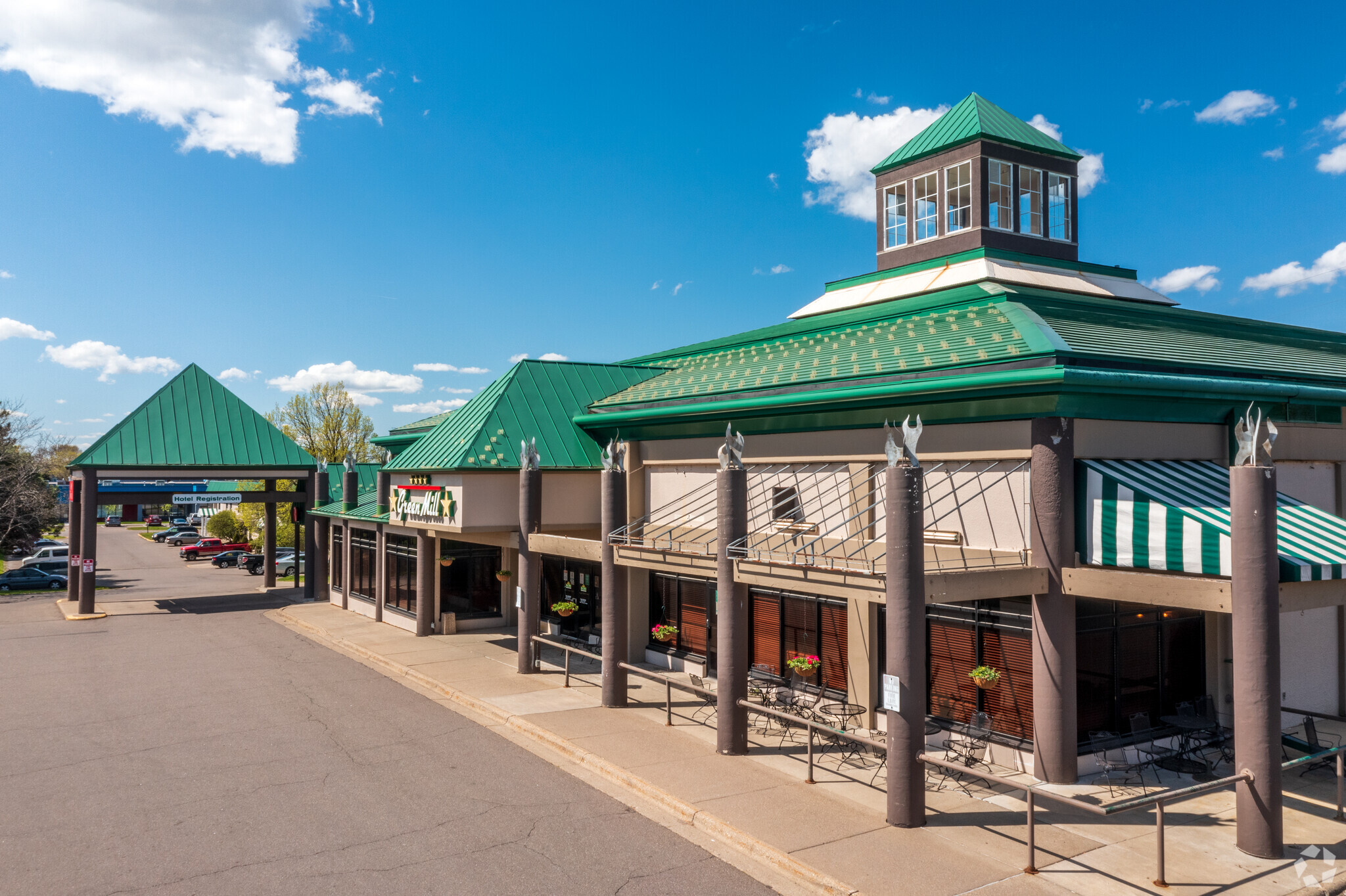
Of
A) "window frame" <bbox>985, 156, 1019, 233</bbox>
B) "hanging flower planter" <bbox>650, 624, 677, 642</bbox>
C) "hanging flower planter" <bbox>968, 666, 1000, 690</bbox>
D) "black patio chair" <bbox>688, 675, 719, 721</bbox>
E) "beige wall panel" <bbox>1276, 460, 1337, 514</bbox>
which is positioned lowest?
"black patio chair" <bbox>688, 675, 719, 721</bbox>

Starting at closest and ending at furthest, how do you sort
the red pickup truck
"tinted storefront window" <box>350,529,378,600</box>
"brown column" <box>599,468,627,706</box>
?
"brown column" <box>599,468,627,706</box> < "tinted storefront window" <box>350,529,378,600</box> < the red pickup truck

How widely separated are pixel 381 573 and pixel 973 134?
78.5 ft

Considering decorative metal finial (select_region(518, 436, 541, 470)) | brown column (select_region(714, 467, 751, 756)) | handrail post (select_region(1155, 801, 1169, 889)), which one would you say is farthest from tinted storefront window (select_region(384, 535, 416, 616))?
handrail post (select_region(1155, 801, 1169, 889))

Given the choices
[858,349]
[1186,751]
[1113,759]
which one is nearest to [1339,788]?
[1186,751]

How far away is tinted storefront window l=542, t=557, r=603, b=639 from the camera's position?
25859 mm

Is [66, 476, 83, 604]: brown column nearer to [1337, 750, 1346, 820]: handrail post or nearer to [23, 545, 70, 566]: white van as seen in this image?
[23, 545, 70, 566]: white van

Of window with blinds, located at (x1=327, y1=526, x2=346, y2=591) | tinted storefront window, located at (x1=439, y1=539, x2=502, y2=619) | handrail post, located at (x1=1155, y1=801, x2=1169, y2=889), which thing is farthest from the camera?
window with blinds, located at (x1=327, y1=526, x2=346, y2=591)

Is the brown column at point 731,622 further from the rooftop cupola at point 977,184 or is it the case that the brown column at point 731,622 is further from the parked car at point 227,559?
the parked car at point 227,559

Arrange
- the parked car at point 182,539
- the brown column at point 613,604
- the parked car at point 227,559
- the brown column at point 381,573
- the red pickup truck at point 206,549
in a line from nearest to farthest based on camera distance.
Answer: the brown column at point 613,604 < the brown column at point 381,573 < the parked car at point 227,559 < the red pickup truck at point 206,549 < the parked car at point 182,539

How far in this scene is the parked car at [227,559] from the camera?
56.6m

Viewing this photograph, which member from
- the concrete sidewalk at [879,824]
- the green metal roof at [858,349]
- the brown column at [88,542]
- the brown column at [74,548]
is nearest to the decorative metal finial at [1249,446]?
the green metal roof at [858,349]

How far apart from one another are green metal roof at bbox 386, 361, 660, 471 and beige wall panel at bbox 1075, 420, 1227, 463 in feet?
45.6

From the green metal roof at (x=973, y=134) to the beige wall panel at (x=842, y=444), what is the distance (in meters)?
10.2

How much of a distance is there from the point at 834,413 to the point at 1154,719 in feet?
25.7
